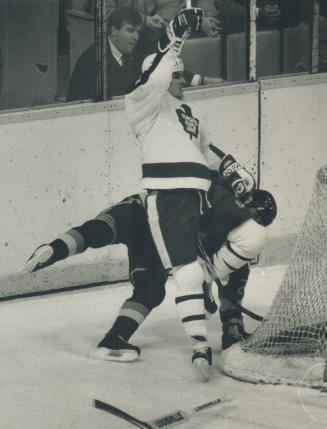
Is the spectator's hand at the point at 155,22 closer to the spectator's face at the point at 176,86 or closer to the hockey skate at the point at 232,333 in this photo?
the spectator's face at the point at 176,86

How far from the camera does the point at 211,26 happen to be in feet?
25.3

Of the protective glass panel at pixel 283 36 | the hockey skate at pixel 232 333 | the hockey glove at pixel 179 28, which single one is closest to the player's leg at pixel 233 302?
the hockey skate at pixel 232 333

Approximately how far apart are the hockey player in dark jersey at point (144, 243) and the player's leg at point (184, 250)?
0.08 m

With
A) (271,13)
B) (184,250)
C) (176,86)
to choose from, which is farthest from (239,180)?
(271,13)

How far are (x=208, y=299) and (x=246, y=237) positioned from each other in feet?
1.33

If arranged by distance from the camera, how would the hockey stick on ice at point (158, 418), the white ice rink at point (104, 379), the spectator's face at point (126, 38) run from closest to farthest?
the hockey stick on ice at point (158, 418) → the white ice rink at point (104, 379) → the spectator's face at point (126, 38)

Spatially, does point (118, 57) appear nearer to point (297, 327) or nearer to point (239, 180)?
point (239, 180)

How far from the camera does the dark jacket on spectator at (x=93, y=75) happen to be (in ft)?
24.1

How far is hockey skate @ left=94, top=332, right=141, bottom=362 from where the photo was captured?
20.9 feet

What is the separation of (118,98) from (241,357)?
182 cm

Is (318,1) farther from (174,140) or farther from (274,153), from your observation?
(174,140)

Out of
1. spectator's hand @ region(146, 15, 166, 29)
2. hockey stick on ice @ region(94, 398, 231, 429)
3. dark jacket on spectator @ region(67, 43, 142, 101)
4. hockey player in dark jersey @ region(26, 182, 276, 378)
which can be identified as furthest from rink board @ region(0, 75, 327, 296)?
hockey stick on ice @ region(94, 398, 231, 429)

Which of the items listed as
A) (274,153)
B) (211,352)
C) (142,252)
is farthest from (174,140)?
(274,153)

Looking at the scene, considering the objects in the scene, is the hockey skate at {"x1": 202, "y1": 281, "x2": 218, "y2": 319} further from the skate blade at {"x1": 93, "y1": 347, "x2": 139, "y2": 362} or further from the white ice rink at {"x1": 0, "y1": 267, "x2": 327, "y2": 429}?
the skate blade at {"x1": 93, "y1": 347, "x2": 139, "y2": 362}
